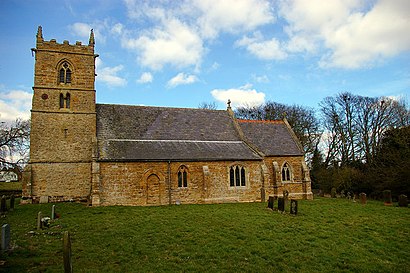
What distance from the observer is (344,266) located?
8906 mm

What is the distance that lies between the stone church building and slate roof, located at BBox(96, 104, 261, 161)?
81 mm

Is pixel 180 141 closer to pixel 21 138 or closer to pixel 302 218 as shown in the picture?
pixel 302 218

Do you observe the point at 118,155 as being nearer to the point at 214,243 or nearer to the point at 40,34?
the point at 40,34

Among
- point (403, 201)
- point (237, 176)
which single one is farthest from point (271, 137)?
point (403, 201)

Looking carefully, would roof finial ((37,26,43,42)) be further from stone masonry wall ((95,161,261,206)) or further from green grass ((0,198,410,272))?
green grass ((0,198,410,272))

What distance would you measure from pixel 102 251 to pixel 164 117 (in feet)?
60.3

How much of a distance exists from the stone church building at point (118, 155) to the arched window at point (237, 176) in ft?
0.27

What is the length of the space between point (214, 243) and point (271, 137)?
19808 millimetres

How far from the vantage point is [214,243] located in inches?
429

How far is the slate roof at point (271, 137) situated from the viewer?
27625 mm

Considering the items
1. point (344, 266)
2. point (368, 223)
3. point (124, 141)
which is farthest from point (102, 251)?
point (124, 141)

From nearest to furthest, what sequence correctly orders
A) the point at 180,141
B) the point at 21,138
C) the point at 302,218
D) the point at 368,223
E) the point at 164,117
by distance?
the point at 368,223, the point at 302,218, the point at 180,141, the point at 164,117, the point at 21,138

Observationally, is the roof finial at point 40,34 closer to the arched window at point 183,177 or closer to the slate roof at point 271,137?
the arched window at point 183,177

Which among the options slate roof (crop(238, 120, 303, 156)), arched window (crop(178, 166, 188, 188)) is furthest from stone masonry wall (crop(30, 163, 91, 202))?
slate roof (crop(238, 120, 303, 156))
